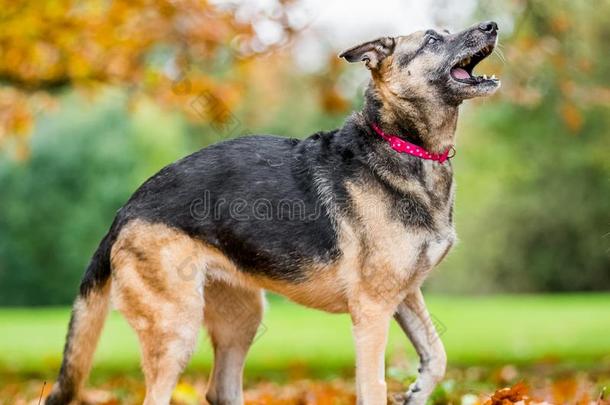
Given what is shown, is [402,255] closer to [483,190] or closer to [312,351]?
[312,351]

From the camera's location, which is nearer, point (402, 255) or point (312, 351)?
point (402, 255)

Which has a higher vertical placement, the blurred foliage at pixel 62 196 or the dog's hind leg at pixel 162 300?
the dog's hind leg at pixel 162 300

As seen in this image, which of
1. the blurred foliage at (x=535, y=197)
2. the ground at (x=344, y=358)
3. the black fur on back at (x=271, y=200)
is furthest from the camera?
the blurred foliage at (x=535, y=197)

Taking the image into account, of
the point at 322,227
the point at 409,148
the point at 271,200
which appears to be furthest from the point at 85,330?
the point at 409,148

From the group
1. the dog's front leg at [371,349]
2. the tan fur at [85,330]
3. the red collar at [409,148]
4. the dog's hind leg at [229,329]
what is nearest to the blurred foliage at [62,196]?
the dog's hind leg at [229,329]

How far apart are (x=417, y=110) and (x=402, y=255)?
0.91 meters

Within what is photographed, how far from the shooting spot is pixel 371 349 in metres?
4.79

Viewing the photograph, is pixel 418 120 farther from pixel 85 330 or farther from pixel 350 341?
pixel 350 341

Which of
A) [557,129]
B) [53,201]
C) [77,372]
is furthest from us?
[53,201]

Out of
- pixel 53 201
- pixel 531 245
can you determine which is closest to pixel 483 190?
pixel 531 245

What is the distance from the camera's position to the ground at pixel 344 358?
7187 millimetres

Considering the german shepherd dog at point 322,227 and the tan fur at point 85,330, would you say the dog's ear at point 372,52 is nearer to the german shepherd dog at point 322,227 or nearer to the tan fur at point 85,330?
the german shepherd dog at point 322,227

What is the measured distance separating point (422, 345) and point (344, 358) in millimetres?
8808

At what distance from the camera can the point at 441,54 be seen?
16.5 ft
